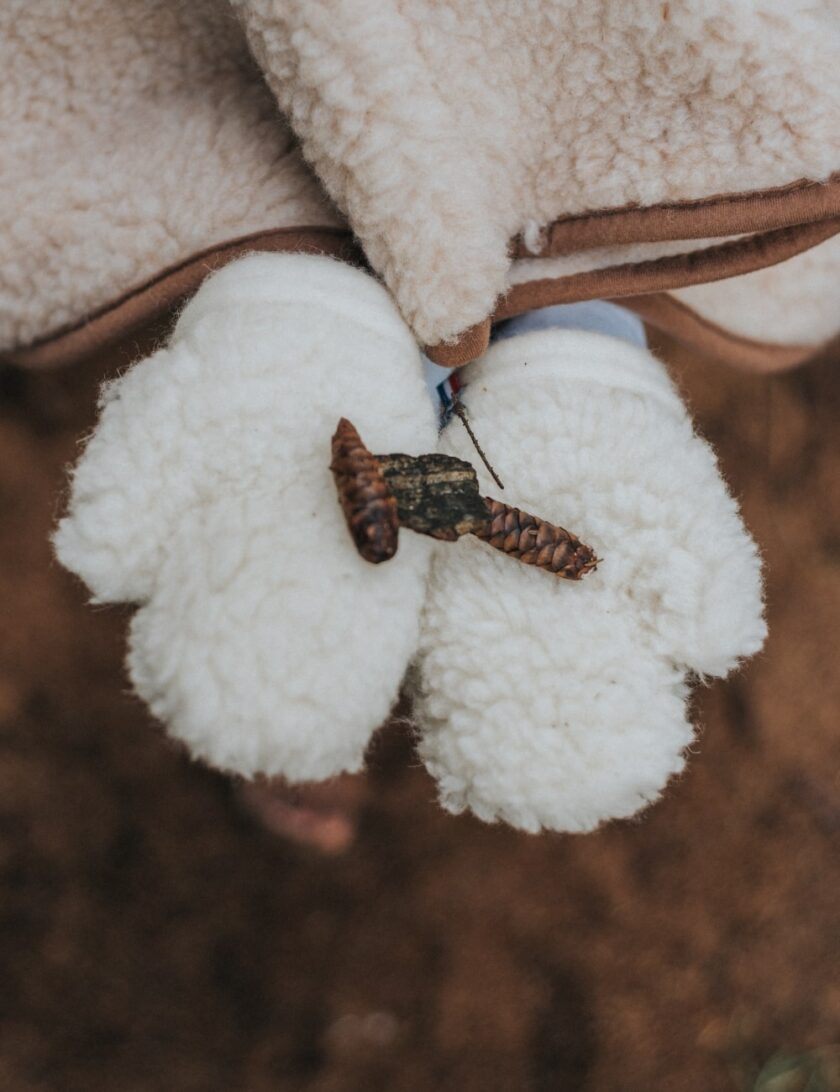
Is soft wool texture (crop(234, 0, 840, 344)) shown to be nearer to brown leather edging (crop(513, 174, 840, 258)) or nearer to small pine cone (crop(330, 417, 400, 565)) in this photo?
brown leather edging (crop(513, 174, 840, 258))

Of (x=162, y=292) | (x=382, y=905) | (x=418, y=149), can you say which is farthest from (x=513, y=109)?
(x=382, y=905)

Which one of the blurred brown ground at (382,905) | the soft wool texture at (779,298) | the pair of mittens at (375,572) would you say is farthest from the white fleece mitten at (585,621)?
the blurred brown ground at (382,905)

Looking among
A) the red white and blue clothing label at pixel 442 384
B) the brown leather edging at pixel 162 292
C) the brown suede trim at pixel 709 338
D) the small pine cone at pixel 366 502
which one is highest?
the brown leather edging at pixel 162 292

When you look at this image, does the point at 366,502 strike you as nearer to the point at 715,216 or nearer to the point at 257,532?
the point at 257,532

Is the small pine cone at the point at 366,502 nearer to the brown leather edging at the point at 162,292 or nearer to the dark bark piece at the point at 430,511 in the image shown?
the dark bark piece at the point at 430,511

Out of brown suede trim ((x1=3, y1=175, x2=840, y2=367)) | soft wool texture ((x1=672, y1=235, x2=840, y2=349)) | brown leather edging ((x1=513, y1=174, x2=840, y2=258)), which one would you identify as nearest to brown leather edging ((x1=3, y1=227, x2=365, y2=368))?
brown suede trim ((x1=3, y1=175, x2=840, y2=367))

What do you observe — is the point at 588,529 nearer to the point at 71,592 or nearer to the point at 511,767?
the point at 511,767

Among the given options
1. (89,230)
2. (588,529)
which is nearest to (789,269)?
(588,529)
